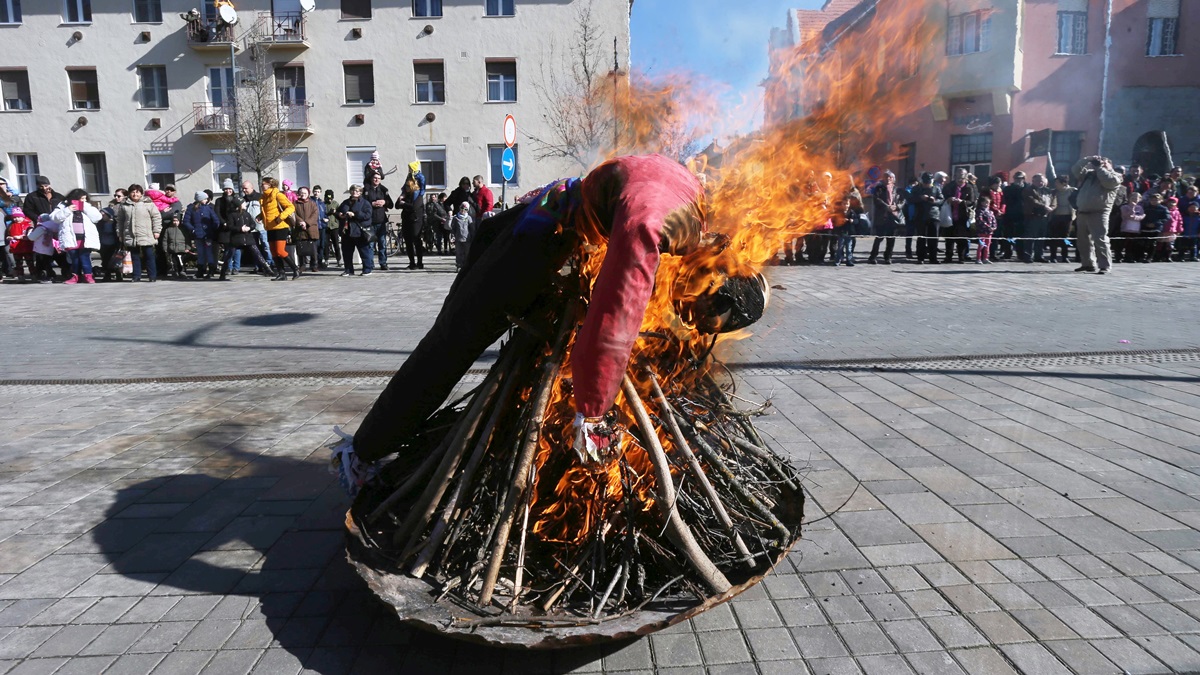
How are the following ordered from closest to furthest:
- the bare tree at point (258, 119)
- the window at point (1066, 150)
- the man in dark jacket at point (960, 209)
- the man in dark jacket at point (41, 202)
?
1. the man in dark jacket at point (41, 202)
2. the man in dark jacket at point (960, 209)
3. the window at point (1066, 150)
4. the bare tree at point (258, 119)

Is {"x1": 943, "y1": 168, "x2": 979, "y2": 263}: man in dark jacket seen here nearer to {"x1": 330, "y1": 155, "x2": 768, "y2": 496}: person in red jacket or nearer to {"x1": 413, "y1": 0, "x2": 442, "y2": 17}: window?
{"x1": 330, "y1": 155, "x2": 768, "y2": 496}: person in red jacket

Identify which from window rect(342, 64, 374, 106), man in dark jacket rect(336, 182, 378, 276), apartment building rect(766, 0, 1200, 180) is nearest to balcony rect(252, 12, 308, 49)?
window rect(342, 64, 374, 106)

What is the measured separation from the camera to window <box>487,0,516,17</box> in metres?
33.3

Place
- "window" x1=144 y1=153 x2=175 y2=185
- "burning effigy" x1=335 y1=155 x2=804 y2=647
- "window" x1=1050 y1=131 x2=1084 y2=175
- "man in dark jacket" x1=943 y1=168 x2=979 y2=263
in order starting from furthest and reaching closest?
"window" x1=144 y1=153 x2=175 y2=185 → "window" x1=1050 y1=131 x2=1084 y2=175 → "man in dark jacket" x1=943 y1=168 x2=979 y2=263 → "burning effigy" x1=335 y1=155 x2=804 y2=647

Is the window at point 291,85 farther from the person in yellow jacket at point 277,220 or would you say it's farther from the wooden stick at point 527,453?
the wooden stick at point 527,453

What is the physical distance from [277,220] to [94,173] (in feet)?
83.2

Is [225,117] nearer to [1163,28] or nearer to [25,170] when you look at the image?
[25,170]

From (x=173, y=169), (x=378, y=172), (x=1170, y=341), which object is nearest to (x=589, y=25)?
(x=378, y=172)

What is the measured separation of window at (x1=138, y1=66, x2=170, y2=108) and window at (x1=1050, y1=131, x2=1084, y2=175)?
1325 inches

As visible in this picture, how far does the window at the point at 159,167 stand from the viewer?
3444 centimetres

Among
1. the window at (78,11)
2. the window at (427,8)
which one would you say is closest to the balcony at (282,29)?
the window at (427,8)

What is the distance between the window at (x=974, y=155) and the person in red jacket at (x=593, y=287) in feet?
41.5

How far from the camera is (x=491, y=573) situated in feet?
9.74

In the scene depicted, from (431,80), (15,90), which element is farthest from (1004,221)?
(15,90)
